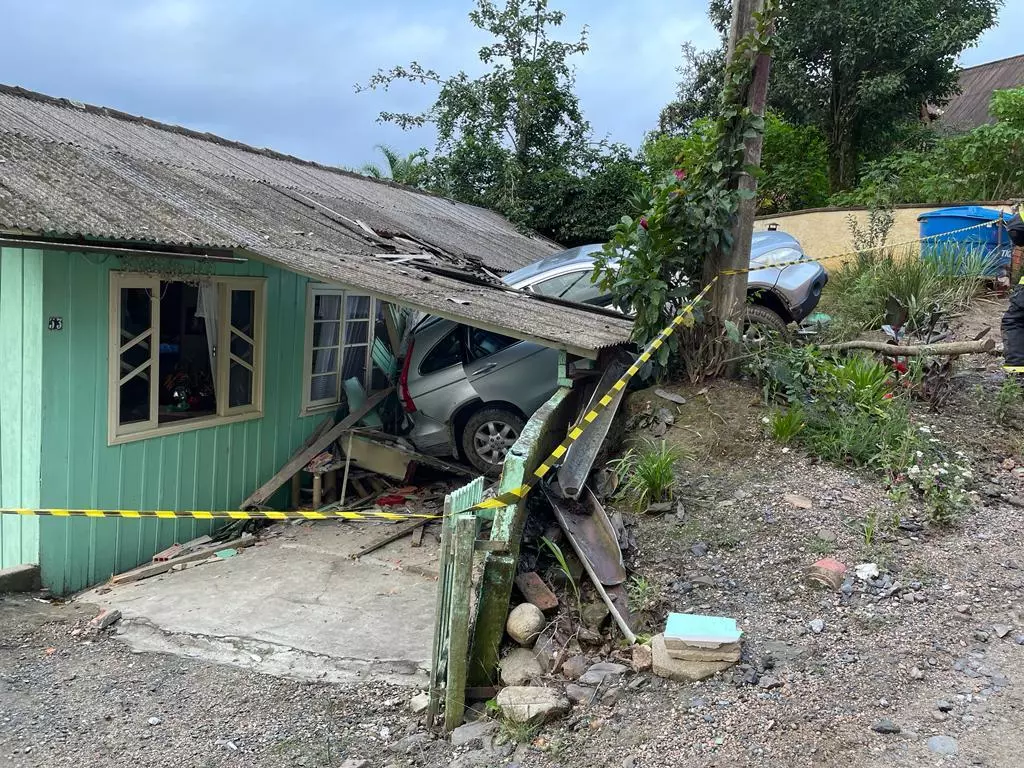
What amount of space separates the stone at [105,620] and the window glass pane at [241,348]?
9.97ft

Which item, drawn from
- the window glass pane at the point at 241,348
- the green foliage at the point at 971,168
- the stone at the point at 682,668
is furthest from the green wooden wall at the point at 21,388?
the green foliage at the point at 971,168

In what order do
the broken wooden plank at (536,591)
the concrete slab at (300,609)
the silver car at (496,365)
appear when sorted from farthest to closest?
1. the silver car at (496,365)
2. the concrete slab at (300,609)
3. the broken wooden plank at (536,591)

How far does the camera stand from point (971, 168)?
14.8m

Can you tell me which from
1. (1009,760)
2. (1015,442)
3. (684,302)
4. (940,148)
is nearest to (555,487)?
(684,302)

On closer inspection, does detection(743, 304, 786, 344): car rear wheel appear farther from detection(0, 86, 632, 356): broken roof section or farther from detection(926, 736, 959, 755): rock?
detection(926, 736, 959, 755): rock

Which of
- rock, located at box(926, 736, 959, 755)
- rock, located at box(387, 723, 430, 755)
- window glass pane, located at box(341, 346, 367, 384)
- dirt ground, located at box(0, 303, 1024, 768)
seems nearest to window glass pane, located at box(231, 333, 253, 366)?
window glass pane, located at box(341, 346, 367, 384)

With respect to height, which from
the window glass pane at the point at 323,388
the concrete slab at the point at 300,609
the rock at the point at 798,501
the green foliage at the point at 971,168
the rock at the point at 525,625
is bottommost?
the concrete slab at the point at 300,609

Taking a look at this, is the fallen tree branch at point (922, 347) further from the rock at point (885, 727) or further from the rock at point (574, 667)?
the rock at point (574, 667)

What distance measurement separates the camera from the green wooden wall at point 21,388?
6199 millimetres

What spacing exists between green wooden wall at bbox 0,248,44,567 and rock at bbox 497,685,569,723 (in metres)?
4.45

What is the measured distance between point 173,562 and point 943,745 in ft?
19.9

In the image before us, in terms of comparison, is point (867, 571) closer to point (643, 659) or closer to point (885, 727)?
point (885, 727)

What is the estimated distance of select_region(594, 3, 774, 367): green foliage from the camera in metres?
6.71

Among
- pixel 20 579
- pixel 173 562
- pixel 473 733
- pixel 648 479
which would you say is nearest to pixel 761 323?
pixel 648 479
